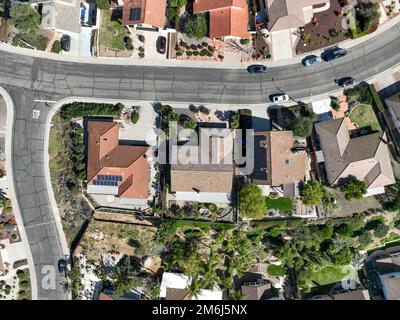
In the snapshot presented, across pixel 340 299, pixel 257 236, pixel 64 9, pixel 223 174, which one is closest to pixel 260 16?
pixel 223 174

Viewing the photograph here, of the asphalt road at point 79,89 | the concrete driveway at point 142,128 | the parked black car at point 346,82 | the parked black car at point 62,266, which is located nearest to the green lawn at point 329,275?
the asphalt road at point 79,89

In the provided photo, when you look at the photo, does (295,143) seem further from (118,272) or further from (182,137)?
(118,272)

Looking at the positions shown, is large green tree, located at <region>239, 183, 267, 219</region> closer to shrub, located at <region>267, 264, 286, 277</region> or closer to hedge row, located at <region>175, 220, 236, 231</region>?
hedge row, located at <region>175, 220, 236, 231</region>

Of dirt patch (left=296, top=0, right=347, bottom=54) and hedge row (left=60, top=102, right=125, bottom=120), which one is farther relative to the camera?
hedge row (left=60, top=102, right=125, bottom=120)

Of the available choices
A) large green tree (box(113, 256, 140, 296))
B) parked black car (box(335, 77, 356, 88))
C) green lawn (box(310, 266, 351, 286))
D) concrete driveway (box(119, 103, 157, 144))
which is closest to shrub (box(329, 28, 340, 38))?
parked black car (box(335, 77, 356, 88))

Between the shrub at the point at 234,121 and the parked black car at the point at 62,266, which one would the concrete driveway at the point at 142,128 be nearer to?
the shrub at the point at 234,121

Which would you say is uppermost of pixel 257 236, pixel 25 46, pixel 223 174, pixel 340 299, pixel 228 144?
pixel 25 46
